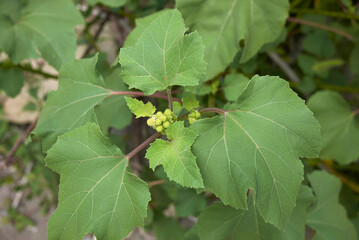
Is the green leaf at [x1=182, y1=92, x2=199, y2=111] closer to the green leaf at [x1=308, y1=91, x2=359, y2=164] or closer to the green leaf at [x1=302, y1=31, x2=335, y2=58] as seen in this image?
the green leaf at [x1=308, y1=91, x2=359, y2=164]

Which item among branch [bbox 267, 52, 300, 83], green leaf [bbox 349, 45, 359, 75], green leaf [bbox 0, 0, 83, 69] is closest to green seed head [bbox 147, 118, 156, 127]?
green leaf [bbox 0, 0, 83, 69]

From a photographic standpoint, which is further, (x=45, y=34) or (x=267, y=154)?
(x=45, y=34)

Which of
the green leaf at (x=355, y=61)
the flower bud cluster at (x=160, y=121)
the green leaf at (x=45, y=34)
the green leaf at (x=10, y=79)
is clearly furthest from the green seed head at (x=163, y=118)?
the green leaf at (x=355, y=61)

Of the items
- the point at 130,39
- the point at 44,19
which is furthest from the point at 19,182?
the point at 130,39

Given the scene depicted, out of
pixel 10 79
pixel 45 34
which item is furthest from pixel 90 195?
pixel 10 79

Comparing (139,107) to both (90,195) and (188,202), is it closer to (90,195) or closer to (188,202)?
(90,195)
